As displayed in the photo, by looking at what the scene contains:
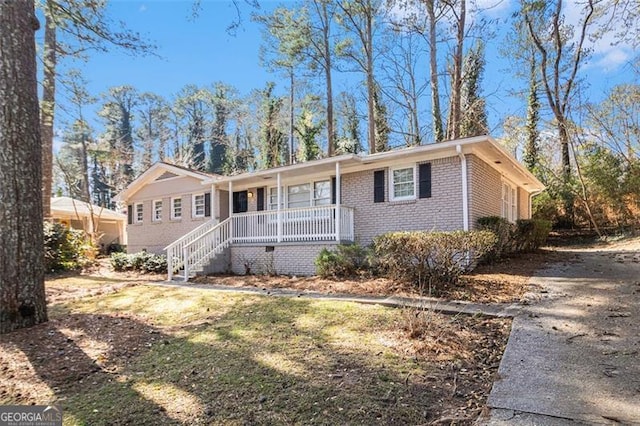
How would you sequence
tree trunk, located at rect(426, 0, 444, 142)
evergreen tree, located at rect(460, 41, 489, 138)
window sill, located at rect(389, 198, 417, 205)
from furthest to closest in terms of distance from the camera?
evergreen tree, located at rect(460, 41, 489, 138), tree trunk, located at rect(426, 0, 444, 142), window sill, located at rect(389, 198, 417, 205)

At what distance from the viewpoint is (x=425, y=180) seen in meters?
10.4

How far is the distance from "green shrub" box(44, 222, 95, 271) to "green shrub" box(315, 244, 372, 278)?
10.1 m

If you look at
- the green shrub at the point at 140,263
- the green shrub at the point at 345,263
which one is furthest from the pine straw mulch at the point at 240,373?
the green shrub at the point at 140,263

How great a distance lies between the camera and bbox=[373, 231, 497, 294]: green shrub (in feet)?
22.0

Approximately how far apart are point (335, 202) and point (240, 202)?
14.7 feet

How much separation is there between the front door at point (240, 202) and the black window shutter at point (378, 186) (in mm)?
5540

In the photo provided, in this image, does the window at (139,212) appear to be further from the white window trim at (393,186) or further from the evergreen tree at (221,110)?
the evergreen tree at (221,110)

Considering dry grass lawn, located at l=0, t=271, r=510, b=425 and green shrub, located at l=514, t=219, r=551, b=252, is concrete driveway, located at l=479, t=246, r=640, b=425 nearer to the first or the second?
dry grass lawn, located at l=0, t=271, r=510, b=425

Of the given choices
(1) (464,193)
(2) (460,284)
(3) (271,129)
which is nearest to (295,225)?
(1) (464,193)

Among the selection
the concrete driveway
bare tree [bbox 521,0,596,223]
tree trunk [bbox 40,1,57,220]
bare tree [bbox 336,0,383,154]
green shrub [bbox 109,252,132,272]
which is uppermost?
bare tree [bbox 336,0,383,154]

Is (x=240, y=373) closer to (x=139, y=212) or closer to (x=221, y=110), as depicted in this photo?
(x=139, y=212)

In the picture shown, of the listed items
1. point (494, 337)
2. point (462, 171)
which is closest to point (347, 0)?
point (462, 171)

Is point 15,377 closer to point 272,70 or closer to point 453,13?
point 453,13

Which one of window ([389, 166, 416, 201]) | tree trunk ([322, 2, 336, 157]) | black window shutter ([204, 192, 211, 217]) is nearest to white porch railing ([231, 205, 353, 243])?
window ([389, 166, 416, 201])
